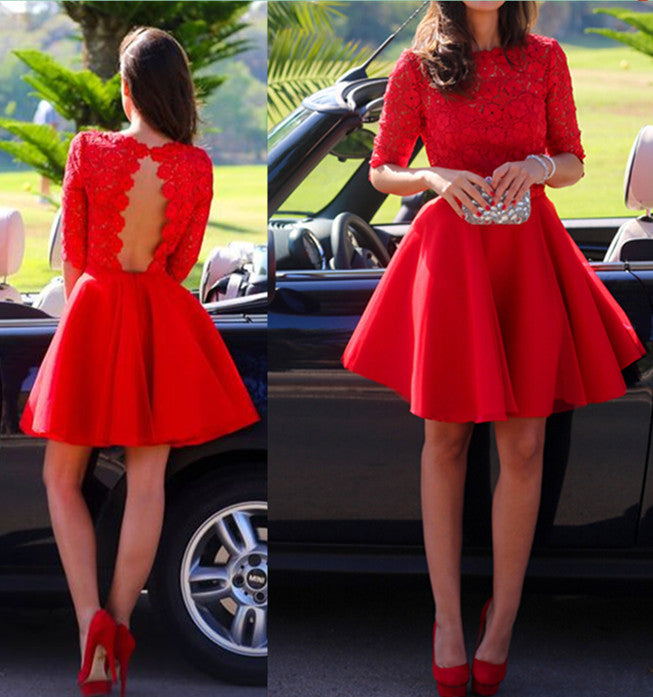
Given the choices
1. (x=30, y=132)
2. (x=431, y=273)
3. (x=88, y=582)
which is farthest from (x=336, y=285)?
(x=30, y=132)

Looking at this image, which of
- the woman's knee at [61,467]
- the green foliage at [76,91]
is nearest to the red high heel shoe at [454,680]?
the woman's knee at [61,467]

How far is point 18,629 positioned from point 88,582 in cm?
62

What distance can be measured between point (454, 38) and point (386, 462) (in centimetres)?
105

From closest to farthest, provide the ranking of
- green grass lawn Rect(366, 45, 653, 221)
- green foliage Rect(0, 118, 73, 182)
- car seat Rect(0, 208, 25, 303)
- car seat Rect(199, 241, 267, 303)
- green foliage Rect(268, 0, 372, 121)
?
1. car seat Rect(199, 241, 267, 303)
2. green foliage Rect(268, 0, 372, 121)
3. car seat Rect(0, 208, 25, 303)
4. green grass lawn Rect(366, 45, 653, 221)
5. green foliage Rect(0, 118, 73, 182)

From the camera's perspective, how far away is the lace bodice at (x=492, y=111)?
8.90 feet

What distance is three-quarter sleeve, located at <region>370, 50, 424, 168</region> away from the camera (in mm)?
2768

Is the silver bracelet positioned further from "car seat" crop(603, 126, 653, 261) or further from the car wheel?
the car wheel

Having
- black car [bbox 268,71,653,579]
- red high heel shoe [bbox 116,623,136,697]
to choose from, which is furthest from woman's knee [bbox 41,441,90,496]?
black car [bbox 268,71,653,579]

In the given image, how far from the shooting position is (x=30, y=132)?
36.4 ft

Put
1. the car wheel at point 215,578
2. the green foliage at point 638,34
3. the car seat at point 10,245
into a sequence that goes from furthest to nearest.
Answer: the green foliage at point 638,34
the car seat at point 10,245
the car wheel at point 215,578

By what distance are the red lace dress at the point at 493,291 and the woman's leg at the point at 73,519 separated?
75 centimetres

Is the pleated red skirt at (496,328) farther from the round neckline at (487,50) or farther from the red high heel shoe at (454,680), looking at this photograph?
the red high heel shoe at (454,680)

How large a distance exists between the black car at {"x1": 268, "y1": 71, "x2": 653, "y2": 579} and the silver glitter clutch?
366 millimetres

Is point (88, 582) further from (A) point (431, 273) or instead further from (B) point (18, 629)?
(A) point (431, 273)
